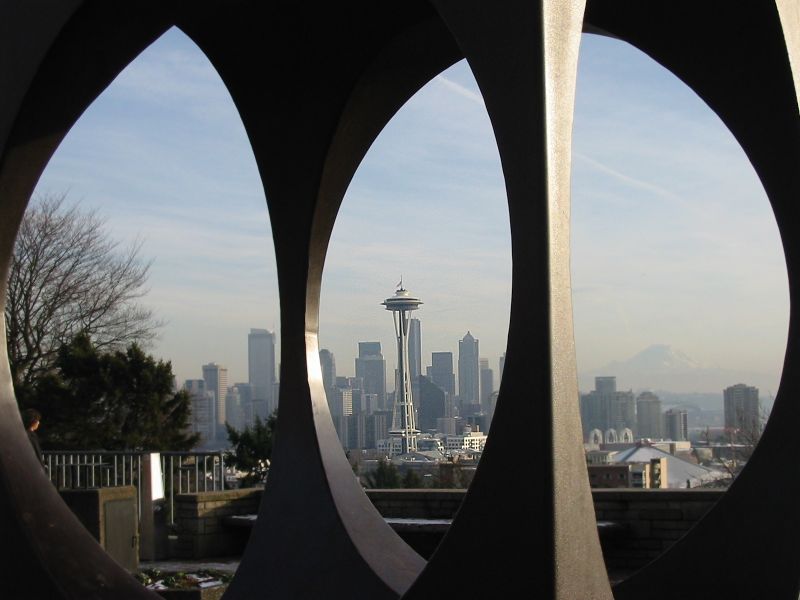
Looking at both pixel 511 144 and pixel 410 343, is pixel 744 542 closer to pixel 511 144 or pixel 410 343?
pixel 511 144

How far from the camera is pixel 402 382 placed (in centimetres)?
4959

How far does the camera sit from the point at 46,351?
2830cm

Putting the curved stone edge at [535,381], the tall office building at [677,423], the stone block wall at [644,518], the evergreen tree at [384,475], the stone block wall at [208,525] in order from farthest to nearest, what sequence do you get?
the tall office building at [677,423], the evergreen tree at [384,475], the stone block wall at [208,525], the stone block wall at [644,518], the curved stone edge at [535,381]

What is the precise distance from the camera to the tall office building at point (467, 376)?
4307 centimetres

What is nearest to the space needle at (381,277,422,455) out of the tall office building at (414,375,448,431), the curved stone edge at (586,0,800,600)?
the tall office building at (414,375,448,431)

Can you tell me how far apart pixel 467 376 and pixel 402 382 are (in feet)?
20.3

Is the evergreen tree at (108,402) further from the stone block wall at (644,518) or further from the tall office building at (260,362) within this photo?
the tall office building at (260,362)

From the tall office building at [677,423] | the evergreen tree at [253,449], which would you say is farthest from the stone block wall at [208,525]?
the tall office building at [677,423]

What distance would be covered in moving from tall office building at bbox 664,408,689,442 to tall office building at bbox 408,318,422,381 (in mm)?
12605

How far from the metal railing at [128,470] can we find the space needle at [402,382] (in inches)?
979

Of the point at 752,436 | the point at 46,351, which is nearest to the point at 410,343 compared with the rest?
the point at 752,436

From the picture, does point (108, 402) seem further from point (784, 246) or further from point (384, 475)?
point (784, 246)

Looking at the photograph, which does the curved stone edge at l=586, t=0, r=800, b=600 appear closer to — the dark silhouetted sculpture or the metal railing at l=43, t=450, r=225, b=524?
the dark silhouetted sculpture

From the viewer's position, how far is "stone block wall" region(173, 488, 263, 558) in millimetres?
13401
